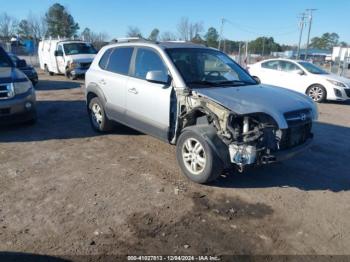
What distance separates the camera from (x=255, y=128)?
4.52 m

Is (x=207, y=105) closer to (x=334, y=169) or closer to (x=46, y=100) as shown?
(x=334, y=169)

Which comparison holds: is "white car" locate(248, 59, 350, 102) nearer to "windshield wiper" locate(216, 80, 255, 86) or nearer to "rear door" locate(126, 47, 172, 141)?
"windshield wiper" locate(216, 80, 255, 86)

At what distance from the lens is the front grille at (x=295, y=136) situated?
468 cm

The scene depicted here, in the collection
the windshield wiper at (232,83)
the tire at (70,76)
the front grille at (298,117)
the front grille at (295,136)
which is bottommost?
the tire at (70,76)

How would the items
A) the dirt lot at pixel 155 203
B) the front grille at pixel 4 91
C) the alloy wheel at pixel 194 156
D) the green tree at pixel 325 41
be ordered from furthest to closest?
the green tree at pixel 325 41, the front grille at pixel 4 91, the alloy wheel at pixel 194 156, the dirt lot at pixel 155 203

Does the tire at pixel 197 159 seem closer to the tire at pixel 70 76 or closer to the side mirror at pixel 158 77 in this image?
the side mirror at pixel 158 77

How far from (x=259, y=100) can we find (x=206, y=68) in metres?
1.32

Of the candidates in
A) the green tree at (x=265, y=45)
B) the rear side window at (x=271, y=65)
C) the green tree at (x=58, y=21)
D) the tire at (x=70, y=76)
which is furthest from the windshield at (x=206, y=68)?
the green tree at (x=265, y=45)

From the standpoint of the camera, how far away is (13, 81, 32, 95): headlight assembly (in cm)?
740

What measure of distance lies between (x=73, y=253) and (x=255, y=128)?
2.58 m

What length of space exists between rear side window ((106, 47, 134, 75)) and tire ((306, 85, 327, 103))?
8.34 meters

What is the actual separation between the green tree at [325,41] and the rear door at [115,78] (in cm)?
10881

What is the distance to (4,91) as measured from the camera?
7219mm

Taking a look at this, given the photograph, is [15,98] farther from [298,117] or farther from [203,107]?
[298,117]
